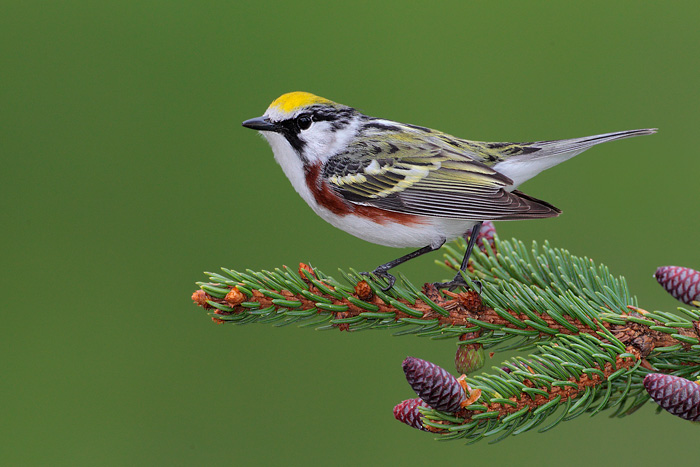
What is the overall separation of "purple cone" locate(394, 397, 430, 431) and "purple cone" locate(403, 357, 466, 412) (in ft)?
0.54

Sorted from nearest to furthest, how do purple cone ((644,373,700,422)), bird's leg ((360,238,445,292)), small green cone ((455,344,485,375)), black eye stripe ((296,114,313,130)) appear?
purple cone ((644,373,700,422)), small green cone ((455,344,485,375)), bird's leg ((360,238,445,292)), black eye stripe ((296,114,313,130))

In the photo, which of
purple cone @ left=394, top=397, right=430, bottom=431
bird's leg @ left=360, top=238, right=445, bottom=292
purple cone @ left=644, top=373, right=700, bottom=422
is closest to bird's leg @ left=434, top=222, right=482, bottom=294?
bird's leg @ left=360, top=238, right=445, bottom=292

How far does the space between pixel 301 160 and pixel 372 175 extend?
0.36 meters

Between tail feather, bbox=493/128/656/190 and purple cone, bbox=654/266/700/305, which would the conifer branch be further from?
tail feather, bbox=493/128/656/190

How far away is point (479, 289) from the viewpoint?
2.34m

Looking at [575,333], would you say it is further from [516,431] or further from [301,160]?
[301,160]

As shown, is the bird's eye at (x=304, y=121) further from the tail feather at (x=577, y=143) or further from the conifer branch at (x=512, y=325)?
the tail feather at (x=577, y=143)

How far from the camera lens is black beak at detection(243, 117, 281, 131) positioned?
309 centimetres

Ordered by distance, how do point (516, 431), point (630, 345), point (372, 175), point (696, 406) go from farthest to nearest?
point (372, 175) < point (630, 345) < point (516, 431) < point (696, 406)

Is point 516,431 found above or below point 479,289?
below

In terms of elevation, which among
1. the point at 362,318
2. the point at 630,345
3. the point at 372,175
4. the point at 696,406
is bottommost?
the point at 696,406

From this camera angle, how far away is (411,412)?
6.40 ft

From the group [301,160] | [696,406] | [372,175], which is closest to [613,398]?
[696,406]

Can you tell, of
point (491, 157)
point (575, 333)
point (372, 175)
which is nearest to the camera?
point (575, 333)
